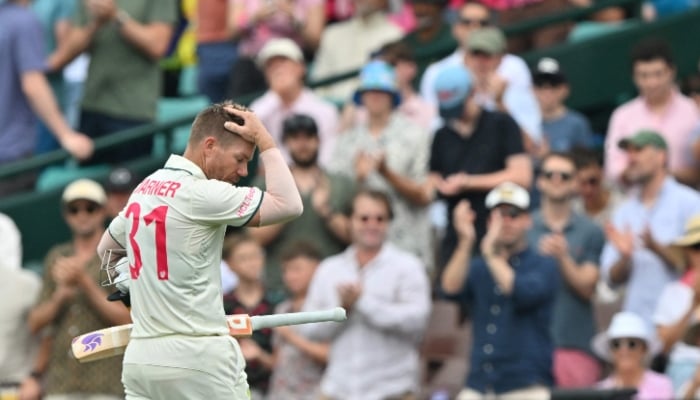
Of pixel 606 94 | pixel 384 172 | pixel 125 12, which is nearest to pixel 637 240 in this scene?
pixel 384 172

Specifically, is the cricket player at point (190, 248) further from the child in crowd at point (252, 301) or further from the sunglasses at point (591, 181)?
the sunglasses at point (591, 181)

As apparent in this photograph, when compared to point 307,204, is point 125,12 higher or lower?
higher

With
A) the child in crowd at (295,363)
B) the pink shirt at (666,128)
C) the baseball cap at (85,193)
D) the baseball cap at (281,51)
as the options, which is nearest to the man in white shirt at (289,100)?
the baseball cap at (281,51)

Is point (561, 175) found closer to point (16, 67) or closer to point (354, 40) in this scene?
point (354, 40)

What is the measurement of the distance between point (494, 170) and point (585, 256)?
827mm

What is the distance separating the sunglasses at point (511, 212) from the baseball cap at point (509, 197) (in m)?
0.03

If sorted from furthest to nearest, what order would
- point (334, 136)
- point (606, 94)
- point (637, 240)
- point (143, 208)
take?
1. point (606, 94)
2. point (334, 136)
3. point (637, 240)
4. point (143, 208)

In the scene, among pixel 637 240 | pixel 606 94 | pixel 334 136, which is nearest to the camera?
pixel 637 240

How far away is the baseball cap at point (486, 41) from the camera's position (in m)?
13.7

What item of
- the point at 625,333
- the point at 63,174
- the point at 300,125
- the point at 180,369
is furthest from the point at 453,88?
the point at 180,369

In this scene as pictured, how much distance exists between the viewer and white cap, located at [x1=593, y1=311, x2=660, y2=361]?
12.1 m

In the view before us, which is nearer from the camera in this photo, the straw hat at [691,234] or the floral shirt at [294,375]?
the straw hat at [691,234]

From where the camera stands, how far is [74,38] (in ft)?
49.5

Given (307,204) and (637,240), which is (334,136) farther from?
(637,240)
